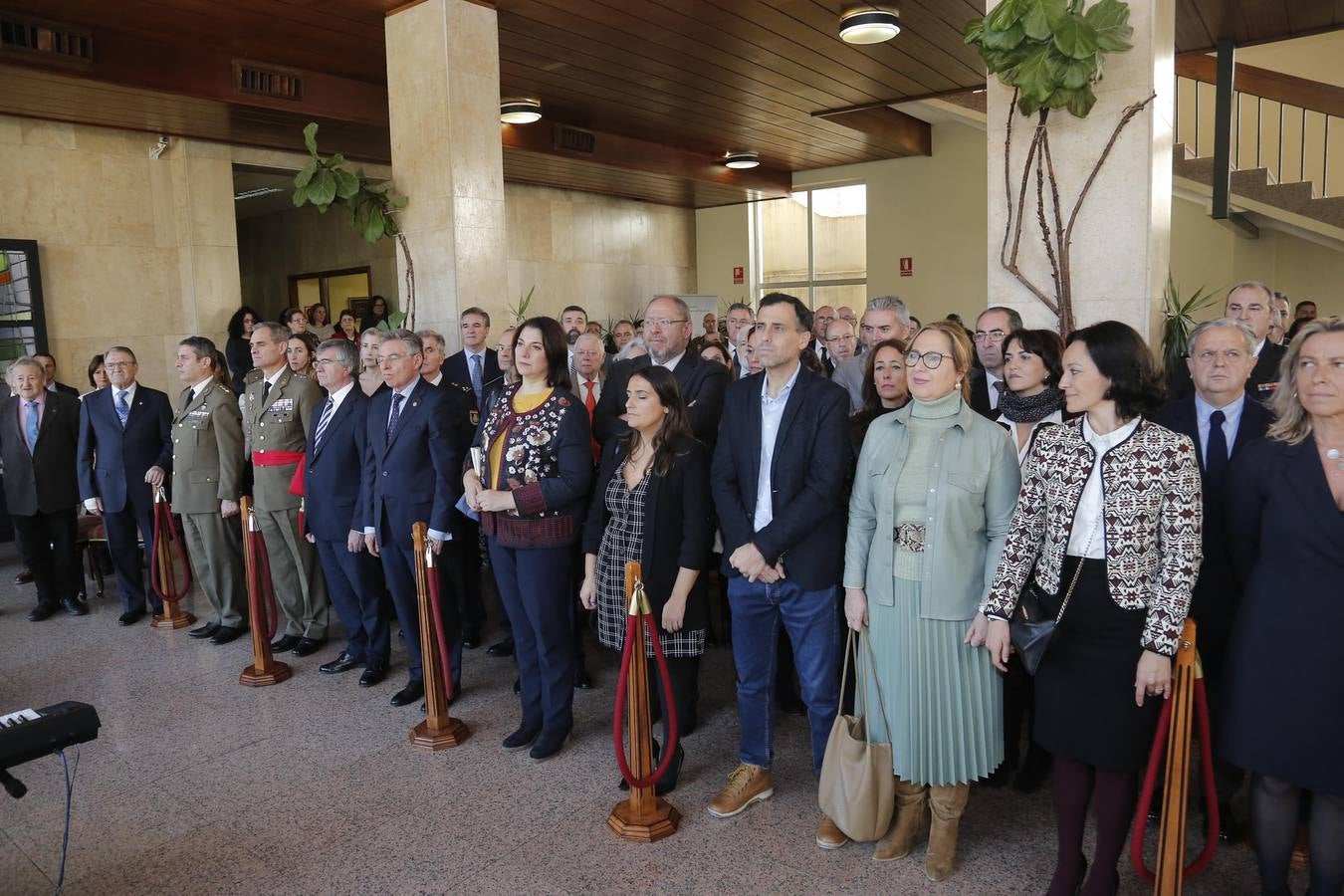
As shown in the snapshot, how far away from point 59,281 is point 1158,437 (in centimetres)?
928

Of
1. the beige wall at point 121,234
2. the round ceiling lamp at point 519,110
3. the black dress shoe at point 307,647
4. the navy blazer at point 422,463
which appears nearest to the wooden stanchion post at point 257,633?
the black dress shoe at point 307,647

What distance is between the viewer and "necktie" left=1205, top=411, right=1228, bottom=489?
117 inches

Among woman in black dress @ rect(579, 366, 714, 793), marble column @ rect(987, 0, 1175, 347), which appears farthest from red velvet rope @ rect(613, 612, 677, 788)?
marble column @ rect(987, 0, 1175, 347)

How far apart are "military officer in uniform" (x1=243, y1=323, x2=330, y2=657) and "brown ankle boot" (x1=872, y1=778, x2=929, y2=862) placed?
3311mm

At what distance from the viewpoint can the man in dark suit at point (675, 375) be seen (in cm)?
379

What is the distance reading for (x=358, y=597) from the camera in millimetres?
4488

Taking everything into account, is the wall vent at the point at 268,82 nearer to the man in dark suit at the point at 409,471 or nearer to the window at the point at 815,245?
the man in dark suit at the point at 409,471

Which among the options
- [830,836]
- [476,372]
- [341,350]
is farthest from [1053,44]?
[476,372]

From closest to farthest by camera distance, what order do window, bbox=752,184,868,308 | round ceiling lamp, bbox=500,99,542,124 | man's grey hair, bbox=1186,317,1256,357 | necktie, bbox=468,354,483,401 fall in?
1. man's grey hair, bbox=1186,317,1256,357
2. necktie, bbox=468,354,483,401
3. round ceiling lamp, bbox=500,99,542,124
4. window, bbox=752,184,868,308

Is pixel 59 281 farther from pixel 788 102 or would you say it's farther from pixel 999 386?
pixel 999 386

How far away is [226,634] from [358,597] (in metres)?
1.19

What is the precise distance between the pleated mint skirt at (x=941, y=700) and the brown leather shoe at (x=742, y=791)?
626mm

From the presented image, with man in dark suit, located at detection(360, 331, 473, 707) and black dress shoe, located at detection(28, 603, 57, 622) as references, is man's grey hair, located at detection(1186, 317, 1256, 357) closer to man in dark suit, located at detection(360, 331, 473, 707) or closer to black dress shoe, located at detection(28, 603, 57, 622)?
man in dark suit, located at detection(360, 331, 473, 707)

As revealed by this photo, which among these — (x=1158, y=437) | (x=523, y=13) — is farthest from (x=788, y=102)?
(x=1158, y=437)
